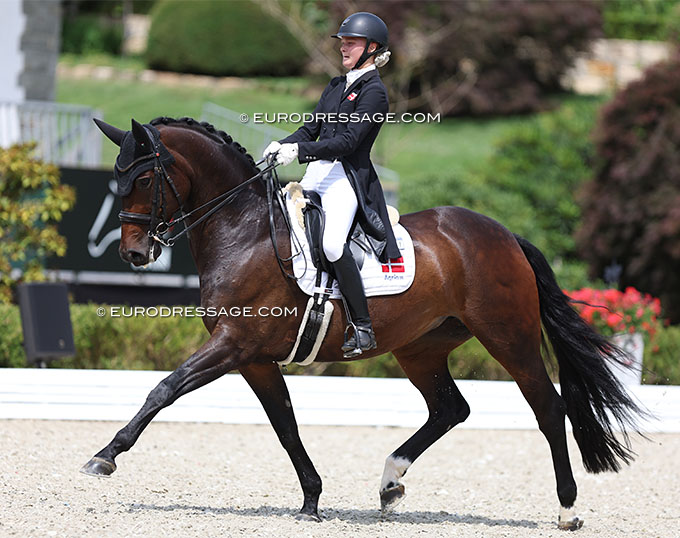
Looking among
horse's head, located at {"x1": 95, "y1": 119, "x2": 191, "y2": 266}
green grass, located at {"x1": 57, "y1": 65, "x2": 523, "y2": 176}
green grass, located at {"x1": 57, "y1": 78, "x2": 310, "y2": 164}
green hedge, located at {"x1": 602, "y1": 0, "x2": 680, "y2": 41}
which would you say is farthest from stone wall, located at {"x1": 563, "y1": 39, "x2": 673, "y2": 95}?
horse's head, located at {"x1": 95, "y1": 119, "x2": 191, "y2": 266}

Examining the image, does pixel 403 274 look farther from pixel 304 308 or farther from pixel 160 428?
pixel 160 428

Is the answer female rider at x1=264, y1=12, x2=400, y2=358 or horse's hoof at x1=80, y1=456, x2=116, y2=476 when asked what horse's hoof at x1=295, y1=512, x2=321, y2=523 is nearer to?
female rider at x1=264, y1=12, x2=400, y2=358

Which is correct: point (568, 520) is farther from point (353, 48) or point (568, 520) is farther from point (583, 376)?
point (353, 48)

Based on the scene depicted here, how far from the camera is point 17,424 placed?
7.36 metres

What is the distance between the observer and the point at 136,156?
4.62m

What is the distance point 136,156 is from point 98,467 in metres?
1.46

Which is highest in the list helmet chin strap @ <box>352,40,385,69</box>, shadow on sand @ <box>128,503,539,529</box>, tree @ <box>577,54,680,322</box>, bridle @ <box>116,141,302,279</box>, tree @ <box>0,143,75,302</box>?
helmet chin strap @ <box>352,40,385,69</box>

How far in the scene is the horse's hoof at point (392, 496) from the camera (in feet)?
17.4

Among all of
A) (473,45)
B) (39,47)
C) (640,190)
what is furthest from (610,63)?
(39,47)

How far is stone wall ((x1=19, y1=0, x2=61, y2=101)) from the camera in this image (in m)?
14.1

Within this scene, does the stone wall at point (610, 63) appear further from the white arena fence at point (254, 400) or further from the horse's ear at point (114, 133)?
the horse's ear at point (114, 133)

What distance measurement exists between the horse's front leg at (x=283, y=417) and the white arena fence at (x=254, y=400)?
2.67m

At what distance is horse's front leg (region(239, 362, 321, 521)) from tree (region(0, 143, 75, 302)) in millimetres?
→ 5191

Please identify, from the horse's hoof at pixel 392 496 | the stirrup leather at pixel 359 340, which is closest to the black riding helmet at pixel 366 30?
the stirrup leather at pixel 359 340
